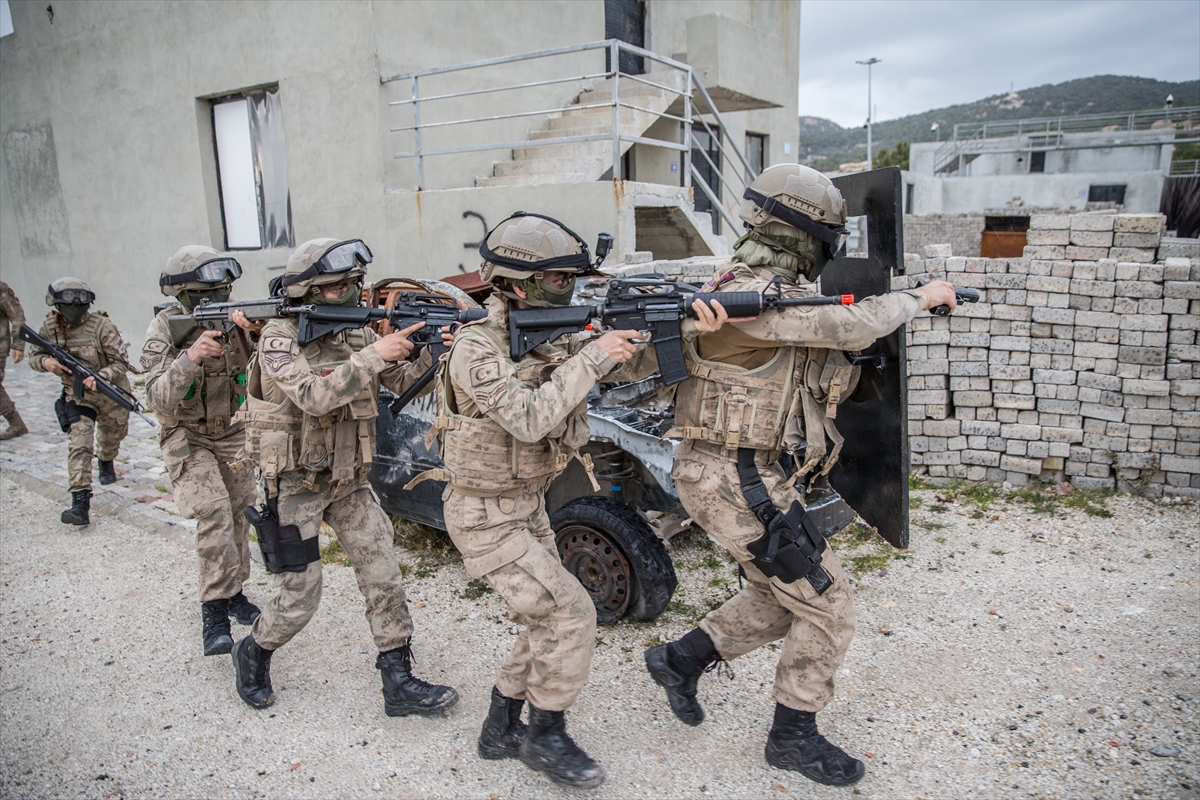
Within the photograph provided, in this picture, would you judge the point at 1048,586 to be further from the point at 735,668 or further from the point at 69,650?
the point at 69,650

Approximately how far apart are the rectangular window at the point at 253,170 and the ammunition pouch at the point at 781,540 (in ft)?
28.8

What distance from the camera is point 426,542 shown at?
192 inches

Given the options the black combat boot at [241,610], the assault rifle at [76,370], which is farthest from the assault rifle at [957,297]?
the assault rifle at [76,370]

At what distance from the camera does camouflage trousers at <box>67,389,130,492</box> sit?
5.62 meters

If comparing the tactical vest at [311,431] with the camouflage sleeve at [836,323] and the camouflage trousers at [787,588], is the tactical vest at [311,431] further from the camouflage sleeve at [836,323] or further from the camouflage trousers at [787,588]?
the camouflage sleeve at [836,323]

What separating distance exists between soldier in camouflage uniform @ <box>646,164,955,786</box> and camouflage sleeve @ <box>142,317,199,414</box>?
2.41m

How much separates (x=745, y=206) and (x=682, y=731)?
209 centimetres

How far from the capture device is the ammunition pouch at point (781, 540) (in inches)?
103

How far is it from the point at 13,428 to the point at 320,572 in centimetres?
707

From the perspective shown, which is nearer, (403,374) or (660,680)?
(660,680)

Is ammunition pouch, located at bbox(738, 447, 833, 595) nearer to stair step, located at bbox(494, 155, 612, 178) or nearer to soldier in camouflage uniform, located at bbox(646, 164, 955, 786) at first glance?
soldier in camouflage uniform, located at bbox(646, 164, 955, 786)

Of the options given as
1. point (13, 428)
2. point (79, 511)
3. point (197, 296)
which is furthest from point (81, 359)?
point (13, 428)

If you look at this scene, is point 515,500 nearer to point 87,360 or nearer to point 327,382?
point 327,382

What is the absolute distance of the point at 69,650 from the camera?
3869 millimetres
